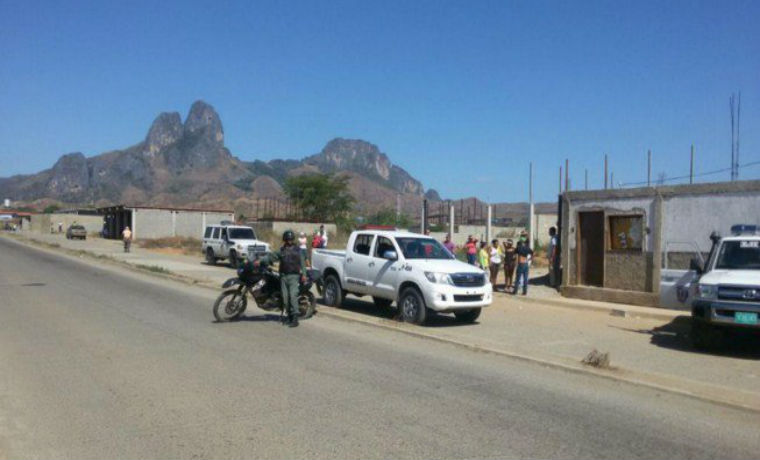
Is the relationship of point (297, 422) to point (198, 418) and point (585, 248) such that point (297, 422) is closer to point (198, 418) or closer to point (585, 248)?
point (198, 418)

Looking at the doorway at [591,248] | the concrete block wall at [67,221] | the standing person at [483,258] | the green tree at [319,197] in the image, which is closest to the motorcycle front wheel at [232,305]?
the standing person at [483,258]

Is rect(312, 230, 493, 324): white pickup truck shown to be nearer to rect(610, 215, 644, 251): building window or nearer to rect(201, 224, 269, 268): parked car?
rect(610, 215, 644, 251): building window

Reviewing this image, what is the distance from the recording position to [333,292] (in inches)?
599

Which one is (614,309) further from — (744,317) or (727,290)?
(744,317)

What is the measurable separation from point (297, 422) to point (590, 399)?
11.1 feet

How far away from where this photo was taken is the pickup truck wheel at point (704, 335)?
35.0ft

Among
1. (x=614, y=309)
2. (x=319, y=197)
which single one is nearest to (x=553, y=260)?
(x=614, y=309)

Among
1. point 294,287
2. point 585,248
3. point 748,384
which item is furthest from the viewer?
point 585,248

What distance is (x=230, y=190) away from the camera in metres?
157

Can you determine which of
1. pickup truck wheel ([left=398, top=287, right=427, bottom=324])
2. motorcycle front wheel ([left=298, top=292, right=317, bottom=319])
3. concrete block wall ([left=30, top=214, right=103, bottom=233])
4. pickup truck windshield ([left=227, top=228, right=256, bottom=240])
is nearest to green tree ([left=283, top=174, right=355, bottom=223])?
concrete block wall ([left=30, top=214, right=103, bottom=233])

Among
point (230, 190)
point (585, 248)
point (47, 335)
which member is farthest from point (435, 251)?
point (230, 190)

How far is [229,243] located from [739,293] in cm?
2236

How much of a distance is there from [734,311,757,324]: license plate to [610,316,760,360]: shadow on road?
747 mm

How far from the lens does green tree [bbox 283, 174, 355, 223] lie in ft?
226
